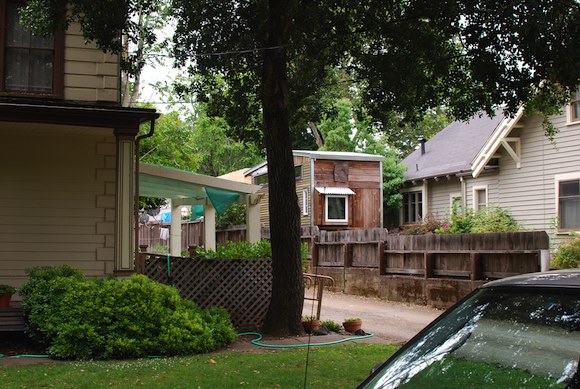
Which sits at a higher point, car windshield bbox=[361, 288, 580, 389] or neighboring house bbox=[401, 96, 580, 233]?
neighboring house bbox=[401, 96, 580, 233]

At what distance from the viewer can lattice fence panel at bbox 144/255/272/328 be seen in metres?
12.9

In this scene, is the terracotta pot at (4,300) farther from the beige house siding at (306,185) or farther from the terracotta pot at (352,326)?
the beige house siding at (306,185)

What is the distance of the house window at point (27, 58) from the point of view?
43.2ft

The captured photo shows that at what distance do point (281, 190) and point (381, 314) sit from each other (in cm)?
529

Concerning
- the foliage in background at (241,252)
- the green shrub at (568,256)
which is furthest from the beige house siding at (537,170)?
the foliage in background at (241,252)

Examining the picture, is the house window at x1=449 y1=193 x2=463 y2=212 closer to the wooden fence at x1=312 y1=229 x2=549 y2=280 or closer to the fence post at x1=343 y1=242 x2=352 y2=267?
the wooden fence at x1=312 y1=229 x2=549 y2=280

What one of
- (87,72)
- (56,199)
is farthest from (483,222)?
(56,199)

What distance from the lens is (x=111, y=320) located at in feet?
33.5

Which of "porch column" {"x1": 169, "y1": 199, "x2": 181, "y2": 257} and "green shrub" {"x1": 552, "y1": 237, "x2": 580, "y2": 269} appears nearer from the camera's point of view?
"green shrub" {"x1": 552, "y1": 237, "x2": 580, "y2": 269}

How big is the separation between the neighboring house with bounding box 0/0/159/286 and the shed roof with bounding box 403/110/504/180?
16477mm

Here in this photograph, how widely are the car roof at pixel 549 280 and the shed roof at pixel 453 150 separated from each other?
23.2 metres

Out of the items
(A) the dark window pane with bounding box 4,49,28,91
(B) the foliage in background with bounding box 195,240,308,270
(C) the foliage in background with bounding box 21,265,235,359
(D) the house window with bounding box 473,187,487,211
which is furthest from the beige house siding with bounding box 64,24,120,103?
(D) the house window with bounding box 473,187,487,211

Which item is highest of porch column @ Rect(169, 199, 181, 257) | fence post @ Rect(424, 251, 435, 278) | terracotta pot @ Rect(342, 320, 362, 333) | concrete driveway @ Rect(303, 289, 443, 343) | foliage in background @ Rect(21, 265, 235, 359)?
porch column @ Rect(169, 199, 181, 257)

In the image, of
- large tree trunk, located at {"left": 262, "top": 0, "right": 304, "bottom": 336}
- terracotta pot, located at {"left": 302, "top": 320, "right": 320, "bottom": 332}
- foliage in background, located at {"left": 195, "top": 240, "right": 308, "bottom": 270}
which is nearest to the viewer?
large tree trunk, located at {"left": 262, "top": 0, "right": 304, "bottom": 336}
